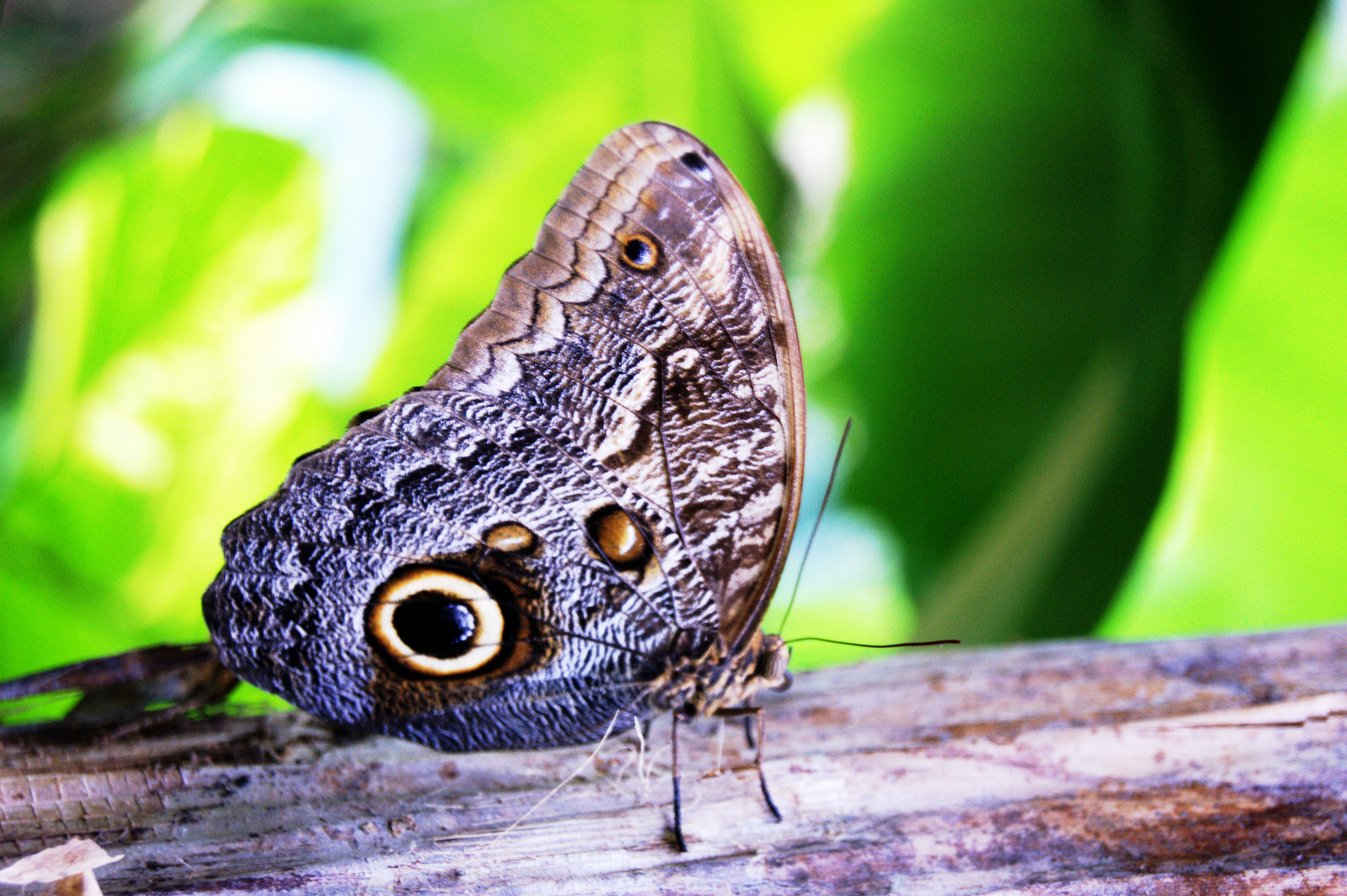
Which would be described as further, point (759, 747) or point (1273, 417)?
point (1273, 417)

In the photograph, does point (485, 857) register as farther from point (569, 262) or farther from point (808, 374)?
point (808, 374)

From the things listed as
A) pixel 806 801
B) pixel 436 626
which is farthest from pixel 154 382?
pixel 806 801


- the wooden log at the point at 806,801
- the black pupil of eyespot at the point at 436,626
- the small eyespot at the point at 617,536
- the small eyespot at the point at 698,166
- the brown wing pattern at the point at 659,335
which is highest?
the small eyespot at the point at 698,166

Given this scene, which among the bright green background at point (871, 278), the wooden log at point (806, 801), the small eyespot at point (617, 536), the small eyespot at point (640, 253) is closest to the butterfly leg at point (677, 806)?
the wooden log at point (806, 801)

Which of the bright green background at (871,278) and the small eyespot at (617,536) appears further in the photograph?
the bright green background at (871,278)

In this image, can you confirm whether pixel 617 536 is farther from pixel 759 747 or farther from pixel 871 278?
pixel 871 278

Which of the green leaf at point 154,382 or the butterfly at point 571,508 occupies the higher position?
the green leaf at point 154,382

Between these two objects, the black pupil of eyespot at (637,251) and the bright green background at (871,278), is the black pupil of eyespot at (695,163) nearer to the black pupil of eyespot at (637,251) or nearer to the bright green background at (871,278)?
the black pupil of eyespot at (637,251)
